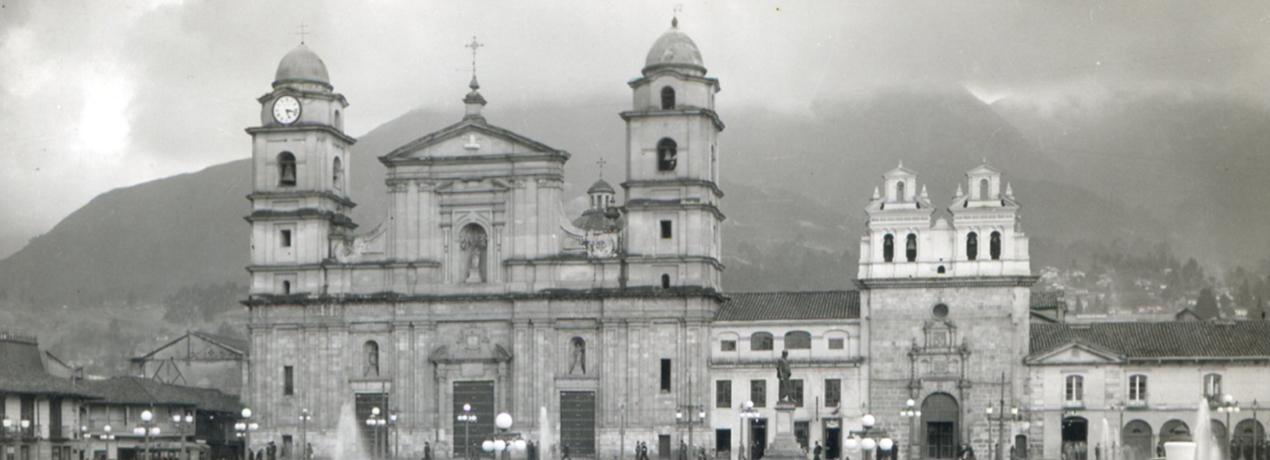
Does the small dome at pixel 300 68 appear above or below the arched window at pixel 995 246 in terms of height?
above

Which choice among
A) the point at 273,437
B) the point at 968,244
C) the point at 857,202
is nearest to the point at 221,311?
the point at 857,202

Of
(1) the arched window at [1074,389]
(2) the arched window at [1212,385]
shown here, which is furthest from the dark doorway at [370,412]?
(2) the arched window at [1212,385]

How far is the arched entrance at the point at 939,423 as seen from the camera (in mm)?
70312

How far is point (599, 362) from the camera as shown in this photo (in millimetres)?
73125

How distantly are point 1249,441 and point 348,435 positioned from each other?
3791 cm

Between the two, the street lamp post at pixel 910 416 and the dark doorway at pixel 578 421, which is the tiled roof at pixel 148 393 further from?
the street lamp post at pixel 910 416

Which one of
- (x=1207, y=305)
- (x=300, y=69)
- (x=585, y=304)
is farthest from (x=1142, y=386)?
(x=1207, y=305)

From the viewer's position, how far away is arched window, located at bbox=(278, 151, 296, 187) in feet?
253

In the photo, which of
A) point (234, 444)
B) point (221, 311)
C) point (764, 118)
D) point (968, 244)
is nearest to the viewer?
point (968, 244)

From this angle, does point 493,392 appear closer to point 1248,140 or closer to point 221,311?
point 1248,140

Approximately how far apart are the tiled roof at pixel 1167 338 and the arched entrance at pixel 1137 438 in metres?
2.82

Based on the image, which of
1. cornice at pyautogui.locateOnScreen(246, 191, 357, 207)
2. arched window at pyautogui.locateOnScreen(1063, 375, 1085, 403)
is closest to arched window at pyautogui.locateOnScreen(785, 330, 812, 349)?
arched window at pyautogui.locateOnScreen(1063, 375, 1085, 403)

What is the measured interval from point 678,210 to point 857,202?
339 ft

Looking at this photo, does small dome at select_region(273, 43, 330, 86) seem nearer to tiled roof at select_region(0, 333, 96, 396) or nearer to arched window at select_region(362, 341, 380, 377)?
arched window at select_region(362, 341, 380, 377)
